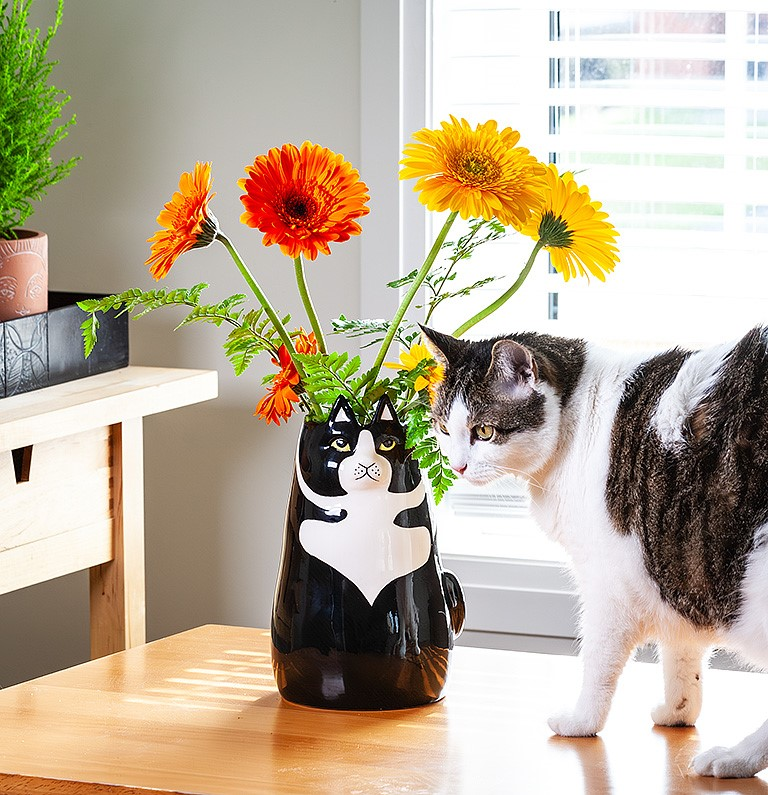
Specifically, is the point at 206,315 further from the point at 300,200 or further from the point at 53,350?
the point at 53,350

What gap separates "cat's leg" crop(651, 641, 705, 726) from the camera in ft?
3.31

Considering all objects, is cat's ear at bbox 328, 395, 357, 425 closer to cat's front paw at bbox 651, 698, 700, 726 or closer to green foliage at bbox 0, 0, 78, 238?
cat's front paw at bbox 651, 698, 700, 726

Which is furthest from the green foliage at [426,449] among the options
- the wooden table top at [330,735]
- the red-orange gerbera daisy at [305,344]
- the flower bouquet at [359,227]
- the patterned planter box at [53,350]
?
the patterned planter box at [53,350]

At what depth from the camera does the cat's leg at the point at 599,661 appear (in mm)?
935

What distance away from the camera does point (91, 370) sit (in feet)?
4.99

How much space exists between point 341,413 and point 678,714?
15.5 inches

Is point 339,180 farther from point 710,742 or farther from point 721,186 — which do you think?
point 721,186

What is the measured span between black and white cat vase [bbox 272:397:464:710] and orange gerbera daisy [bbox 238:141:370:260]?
14 cm

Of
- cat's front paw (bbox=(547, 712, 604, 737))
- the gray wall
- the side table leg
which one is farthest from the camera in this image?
the gray wall

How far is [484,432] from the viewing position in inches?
38.0

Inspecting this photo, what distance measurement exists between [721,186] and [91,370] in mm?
862

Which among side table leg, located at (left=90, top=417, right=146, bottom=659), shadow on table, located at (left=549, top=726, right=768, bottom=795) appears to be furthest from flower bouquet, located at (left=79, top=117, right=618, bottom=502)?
side table leg, located at (left=90, top=417, right=146, bottom=659)

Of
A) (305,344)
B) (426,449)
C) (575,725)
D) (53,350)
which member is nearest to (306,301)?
(305,344)

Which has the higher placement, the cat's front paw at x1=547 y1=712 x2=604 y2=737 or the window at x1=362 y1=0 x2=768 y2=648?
the window at x1=362 y1=0 x2=768 y2=648
